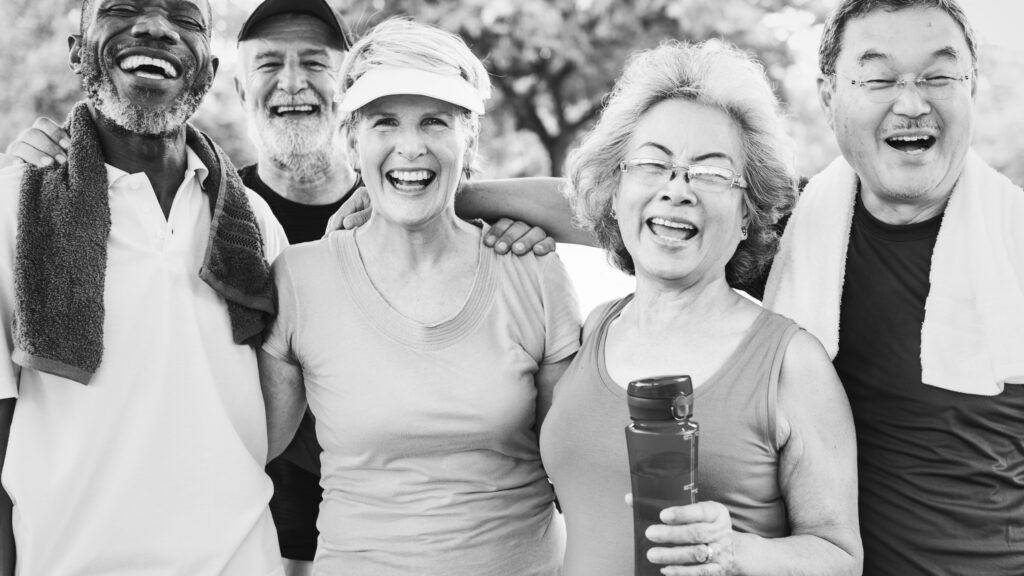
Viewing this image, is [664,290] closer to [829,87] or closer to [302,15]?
[829,87]

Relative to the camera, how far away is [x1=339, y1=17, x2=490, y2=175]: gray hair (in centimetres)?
222

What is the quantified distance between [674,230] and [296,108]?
76.3 inches

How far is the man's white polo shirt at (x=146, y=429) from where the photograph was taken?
6.59 ft


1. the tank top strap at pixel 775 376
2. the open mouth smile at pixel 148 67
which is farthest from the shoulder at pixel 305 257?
the tank top strap at pixel 775 376

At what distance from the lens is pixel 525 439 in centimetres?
224

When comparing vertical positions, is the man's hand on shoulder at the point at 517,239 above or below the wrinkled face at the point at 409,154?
below

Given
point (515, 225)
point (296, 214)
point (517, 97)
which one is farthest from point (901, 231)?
point (517, 97)

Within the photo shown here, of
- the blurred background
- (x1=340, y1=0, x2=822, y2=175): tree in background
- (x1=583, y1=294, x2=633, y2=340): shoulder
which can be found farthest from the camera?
the blurred background

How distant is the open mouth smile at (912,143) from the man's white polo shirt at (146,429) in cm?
164

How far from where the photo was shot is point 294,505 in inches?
112

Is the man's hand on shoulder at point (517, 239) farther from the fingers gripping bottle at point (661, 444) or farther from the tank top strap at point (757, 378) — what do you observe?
the fingers gripping bottle at point (661, 444)

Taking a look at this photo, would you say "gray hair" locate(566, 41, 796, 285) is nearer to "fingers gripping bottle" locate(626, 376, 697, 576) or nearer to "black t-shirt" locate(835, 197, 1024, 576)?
"black t-shirt" locate(835, 197, 1024, 576)

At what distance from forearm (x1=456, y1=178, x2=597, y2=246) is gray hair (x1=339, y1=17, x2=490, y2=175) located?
24cm

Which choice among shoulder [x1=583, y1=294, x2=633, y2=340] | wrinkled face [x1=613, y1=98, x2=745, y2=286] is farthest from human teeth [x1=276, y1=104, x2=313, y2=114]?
wrinkled face [x1=613, y1=98, x2=745, y2=286]
